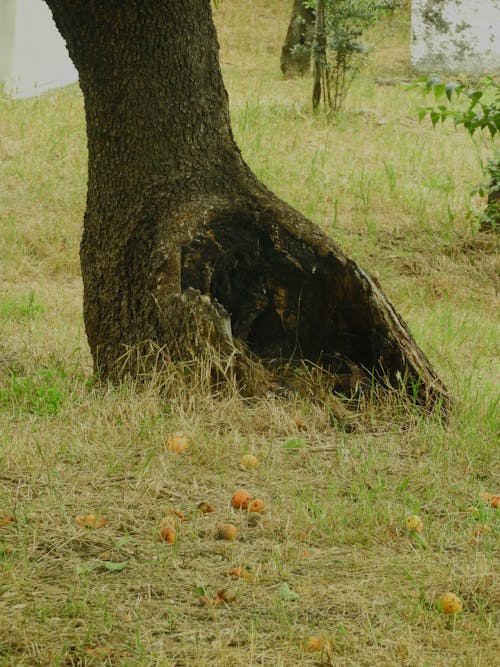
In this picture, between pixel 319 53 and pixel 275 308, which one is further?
pixel 319 53

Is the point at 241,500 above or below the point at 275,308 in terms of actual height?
below

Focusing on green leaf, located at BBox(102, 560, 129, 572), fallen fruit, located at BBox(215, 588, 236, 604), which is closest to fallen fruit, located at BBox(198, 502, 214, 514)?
green leaf, located at BBox(102, 560, 129, 572)

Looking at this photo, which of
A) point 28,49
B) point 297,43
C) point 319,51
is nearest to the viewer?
point 28,49

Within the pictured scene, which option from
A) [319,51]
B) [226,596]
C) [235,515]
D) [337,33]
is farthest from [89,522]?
[337,33]

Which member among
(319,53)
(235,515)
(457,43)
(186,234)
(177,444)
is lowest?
(235,515)

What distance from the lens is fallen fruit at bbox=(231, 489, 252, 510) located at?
3.77 metres

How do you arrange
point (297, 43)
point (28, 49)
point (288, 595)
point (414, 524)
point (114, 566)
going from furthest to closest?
point (297, 43) < point (28, 49) < point (414, 524) < point (114, 566) < point (288, 595)

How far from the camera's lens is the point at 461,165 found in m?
11.0

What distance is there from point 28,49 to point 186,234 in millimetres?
8272

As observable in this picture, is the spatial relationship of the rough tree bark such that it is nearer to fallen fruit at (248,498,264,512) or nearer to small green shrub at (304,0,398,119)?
fallen fruit at (248,498,264,512)

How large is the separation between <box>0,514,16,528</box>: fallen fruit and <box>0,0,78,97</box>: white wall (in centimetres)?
917

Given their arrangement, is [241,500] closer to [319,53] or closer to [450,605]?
[450,605]

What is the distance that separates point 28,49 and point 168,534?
9.99 meters

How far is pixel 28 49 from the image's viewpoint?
12.2 m
